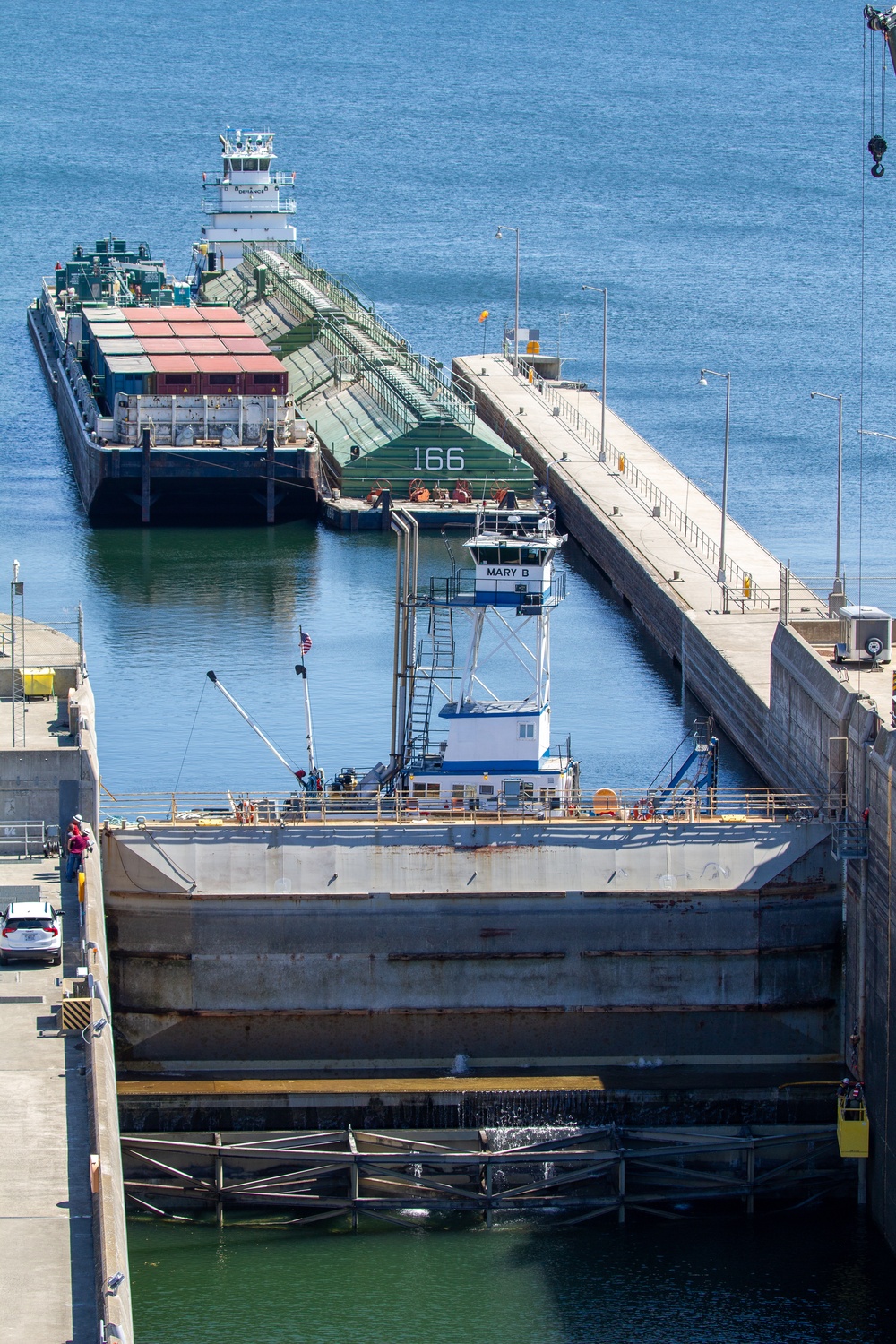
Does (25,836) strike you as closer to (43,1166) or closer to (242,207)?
(43,1166)

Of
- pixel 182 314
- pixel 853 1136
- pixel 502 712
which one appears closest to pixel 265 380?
pixel 182 314

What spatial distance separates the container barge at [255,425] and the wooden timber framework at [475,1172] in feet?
194

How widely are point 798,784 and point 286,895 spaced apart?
46.8 feet

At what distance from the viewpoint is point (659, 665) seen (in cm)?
8494

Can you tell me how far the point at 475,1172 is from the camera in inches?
1849

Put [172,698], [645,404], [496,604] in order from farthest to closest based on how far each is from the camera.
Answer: [645,404], [172,698], [496,604]

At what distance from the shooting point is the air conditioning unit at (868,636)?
57438 millimetres

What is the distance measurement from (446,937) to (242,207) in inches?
5237

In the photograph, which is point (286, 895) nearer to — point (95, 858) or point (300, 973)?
point (300, 973)

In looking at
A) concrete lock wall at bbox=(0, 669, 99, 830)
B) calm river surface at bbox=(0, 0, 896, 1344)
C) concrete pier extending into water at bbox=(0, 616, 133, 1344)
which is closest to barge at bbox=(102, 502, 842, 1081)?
concrete lock wall at bbox=(0, 669, 99, 830)

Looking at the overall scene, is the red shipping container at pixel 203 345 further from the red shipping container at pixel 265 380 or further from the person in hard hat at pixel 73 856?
the person in hard hat at pixel 73 856

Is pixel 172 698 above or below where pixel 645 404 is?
below

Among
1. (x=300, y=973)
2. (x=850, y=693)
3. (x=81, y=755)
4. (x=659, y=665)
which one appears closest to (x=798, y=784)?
(x=850, y=693)

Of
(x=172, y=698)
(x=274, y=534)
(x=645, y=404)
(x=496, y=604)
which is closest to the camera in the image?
(x=496, y=604)
